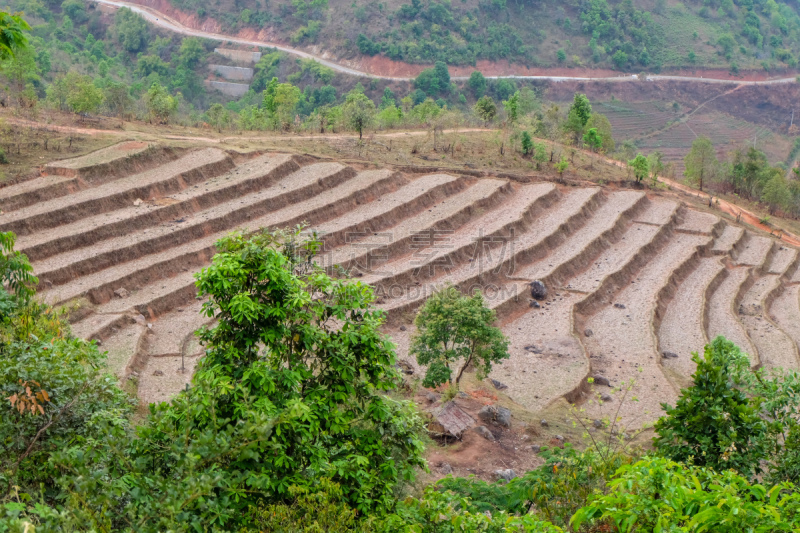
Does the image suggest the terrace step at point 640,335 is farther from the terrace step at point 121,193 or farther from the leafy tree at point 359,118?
the terrace step at point 121,193

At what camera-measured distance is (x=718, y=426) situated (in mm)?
8938

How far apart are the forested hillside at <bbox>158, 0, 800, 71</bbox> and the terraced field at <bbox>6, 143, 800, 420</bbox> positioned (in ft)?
164

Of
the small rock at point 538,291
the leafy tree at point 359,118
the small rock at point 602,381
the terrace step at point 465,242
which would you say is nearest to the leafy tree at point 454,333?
the small rock at point 602,381

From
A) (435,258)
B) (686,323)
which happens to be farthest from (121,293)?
(686,323)

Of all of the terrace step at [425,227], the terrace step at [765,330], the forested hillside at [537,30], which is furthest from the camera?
the forested hillside at [537,30]

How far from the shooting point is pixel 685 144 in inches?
3059

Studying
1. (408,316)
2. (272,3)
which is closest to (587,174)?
(408,316)

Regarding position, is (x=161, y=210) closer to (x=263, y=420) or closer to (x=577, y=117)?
(x=263, y=420)

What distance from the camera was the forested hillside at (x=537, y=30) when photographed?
7944cm

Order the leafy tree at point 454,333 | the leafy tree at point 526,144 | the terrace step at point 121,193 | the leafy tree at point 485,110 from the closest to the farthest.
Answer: the leafy tree at point 454,333
the terrace step at point 121,193
the leafy tree at point 526,144
the leafy tree at point 485,110

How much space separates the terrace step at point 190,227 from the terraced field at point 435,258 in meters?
0.07

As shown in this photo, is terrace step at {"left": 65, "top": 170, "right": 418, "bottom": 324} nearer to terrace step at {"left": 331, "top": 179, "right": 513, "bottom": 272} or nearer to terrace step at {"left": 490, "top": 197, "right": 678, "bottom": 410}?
terrace step at {"left": 331, "top": 179, "right": 513, "bottom": 272}

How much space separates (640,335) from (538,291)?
13.4ft

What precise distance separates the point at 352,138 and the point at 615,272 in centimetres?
1631
